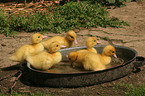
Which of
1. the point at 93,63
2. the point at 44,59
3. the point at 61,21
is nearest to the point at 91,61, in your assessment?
the point at 93,63

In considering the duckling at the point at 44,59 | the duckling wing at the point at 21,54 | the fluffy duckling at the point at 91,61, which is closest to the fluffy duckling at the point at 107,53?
the fluffy duckling at the point at 91,61

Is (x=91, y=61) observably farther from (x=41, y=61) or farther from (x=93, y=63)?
(x=41, y=61)

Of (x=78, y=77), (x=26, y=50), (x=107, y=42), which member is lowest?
(x=107, y=42)

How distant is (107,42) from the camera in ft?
17.0

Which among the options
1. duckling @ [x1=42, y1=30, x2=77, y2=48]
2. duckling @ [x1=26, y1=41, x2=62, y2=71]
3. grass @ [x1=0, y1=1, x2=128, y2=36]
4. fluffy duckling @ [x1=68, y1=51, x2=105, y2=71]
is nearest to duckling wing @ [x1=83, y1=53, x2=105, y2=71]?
fluffy duckling @ [x1=68, y1=51, x2=105, y2=71]

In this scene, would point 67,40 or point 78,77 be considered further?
point 67,40

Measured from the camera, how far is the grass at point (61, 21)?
6.11 meters

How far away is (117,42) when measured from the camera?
5184 millimetres

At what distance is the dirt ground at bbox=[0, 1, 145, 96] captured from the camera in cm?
309

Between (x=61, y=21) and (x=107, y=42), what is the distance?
5.60 ft

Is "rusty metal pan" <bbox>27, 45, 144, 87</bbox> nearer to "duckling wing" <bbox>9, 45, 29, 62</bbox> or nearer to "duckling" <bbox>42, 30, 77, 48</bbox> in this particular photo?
"duckling wing" <bbox>9, 45, 29, 62</bbox>

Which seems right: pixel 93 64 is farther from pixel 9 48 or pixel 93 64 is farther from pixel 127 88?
pixel 9 48

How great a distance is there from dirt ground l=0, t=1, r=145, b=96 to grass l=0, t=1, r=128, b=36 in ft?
0.84

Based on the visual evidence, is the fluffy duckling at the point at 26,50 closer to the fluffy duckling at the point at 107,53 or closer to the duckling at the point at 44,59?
the duckling at the point at 44,59
